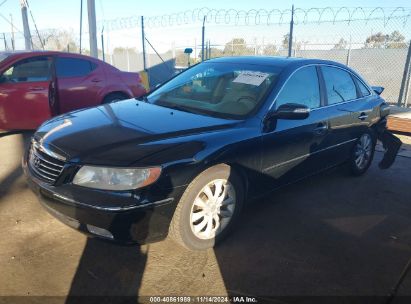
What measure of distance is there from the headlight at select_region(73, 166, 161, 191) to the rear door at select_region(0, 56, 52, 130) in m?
3.90

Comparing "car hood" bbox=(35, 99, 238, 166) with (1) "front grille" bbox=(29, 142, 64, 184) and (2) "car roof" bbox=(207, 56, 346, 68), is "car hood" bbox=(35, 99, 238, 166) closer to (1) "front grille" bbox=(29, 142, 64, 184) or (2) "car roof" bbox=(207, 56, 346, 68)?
(1) "front grille" bbox=(29, 142, 64, 184)

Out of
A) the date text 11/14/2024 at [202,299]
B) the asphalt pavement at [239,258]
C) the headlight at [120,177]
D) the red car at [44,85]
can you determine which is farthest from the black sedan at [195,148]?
the red car at [44,85]

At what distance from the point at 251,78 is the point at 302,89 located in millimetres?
557

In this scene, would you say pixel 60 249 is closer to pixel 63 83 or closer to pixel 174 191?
pixel 174 191

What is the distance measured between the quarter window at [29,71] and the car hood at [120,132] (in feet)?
9.45

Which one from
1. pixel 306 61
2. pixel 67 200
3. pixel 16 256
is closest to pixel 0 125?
pixel 16 256

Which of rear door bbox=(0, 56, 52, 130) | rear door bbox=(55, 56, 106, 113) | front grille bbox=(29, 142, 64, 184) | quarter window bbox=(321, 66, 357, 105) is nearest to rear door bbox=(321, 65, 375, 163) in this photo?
quarter window bbox=(321, 66, 357, 105)

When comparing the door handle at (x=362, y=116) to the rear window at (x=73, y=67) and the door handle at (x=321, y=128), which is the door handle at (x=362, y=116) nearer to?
the door handle at (x=321, y=128)

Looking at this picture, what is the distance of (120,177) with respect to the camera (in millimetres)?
2441

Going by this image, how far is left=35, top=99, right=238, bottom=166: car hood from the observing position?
2.54 m

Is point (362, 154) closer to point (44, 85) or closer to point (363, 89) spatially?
point (363, 89)

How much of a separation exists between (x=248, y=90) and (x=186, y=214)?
140 centimetres

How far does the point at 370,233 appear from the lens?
342cm

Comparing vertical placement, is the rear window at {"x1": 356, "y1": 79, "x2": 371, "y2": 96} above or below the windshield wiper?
above
